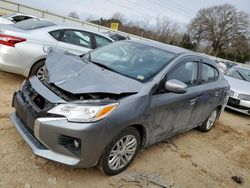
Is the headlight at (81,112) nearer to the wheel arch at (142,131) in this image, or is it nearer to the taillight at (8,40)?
the wheel arch at (142,131)

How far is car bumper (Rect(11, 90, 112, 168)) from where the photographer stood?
9.10ft

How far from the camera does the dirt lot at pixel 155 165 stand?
10.1 ft

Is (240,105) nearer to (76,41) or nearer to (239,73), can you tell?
(239,73)

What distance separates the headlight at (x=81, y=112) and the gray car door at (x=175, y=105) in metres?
0.78

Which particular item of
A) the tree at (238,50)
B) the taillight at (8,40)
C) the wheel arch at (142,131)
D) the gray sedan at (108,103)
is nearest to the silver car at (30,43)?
the taillight at (8,40)

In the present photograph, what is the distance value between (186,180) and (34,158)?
1.99 metres

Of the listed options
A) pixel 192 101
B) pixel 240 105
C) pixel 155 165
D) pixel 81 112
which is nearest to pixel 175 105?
pixel 192 101

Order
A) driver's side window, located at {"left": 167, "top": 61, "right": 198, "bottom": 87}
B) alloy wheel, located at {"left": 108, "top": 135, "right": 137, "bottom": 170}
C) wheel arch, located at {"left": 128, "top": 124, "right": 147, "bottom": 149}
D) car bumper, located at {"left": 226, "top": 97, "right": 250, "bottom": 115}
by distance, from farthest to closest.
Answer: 1. car bumper, located at {"left": 226, "top": 97, "right": 250, "bottom": 115}
2. driver's side window, located at {"left": 167, "top": 61, "right": 198, "bottom": 87}
3. wheel arch, located at {"left": 128, "top": 124, "right": 147, "bottom": 149}
4. alloy wheel, located at {"left": 108, "top": 135, "right": 137, "bottom": 170}

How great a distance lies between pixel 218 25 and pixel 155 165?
6195 cm

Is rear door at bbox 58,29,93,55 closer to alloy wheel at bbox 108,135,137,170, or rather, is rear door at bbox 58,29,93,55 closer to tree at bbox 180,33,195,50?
alloy wheel at bbox 108,135,137,170

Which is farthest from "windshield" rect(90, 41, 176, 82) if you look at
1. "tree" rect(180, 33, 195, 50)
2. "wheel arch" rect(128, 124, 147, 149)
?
"tree" rect(180, 33, 195, 50)

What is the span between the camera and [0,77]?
624 cm

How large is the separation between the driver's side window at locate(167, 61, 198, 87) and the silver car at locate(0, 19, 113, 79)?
2.55 meters

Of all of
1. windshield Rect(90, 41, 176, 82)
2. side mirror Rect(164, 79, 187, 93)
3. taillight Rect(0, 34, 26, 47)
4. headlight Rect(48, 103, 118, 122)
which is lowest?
headlight Rect(48, 103, 118, 122)
